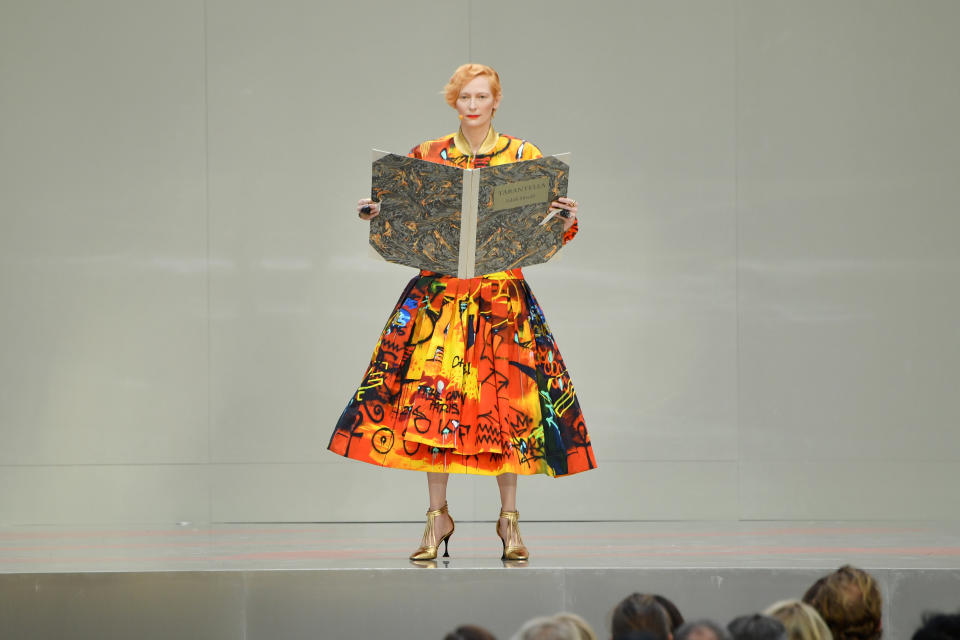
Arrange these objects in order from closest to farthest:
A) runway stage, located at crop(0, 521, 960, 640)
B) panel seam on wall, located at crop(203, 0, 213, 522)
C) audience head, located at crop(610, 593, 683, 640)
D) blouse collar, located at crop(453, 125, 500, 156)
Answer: audience head, located at crop(610, 593, 683, 640) → runway stage, located at crop(0, 521, 960, 640) → blouse collar, located at crop(453, 125, 500, 156) → panel seam on wall, located at crop(203, 0, 213, 522)

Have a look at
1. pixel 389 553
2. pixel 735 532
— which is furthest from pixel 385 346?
pixel 735 532

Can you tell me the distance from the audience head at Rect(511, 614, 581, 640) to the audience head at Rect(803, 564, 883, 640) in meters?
0.50

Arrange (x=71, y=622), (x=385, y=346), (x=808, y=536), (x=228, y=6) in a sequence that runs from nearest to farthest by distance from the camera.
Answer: (x=71, y=622) → (x=385, y=346) → (x=808, y=536) → (x=228, y=6)

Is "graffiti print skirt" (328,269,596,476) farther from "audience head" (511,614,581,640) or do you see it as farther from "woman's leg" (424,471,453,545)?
"audience head" (511,614,581,640)

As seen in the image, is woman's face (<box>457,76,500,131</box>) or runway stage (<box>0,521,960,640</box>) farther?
woman's face (<box>457,76,500,131</box>)

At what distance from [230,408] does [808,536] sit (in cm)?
248

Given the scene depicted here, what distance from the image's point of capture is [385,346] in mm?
3395

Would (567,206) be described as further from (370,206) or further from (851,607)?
(851,607)

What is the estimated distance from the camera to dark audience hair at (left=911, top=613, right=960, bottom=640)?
5.34ft

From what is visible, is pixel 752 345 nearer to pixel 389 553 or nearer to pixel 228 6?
pixel 389 553

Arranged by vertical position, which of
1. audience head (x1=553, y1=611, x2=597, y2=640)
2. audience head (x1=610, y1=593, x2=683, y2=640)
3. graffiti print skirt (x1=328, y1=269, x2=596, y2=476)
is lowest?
audience head (x1=610, y1=593, x2=683, y2=640)

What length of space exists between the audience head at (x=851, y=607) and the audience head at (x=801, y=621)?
0.14 m

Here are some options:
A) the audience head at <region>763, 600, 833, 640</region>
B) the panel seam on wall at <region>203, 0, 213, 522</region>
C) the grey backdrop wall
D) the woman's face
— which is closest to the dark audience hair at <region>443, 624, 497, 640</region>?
the audience head at <region>763, 600, 833, 640</region>

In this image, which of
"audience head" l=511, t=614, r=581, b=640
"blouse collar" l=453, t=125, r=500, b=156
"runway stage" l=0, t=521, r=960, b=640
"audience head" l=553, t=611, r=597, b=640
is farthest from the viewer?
"blouse collar" l=453, t=125, r=500, b=156
